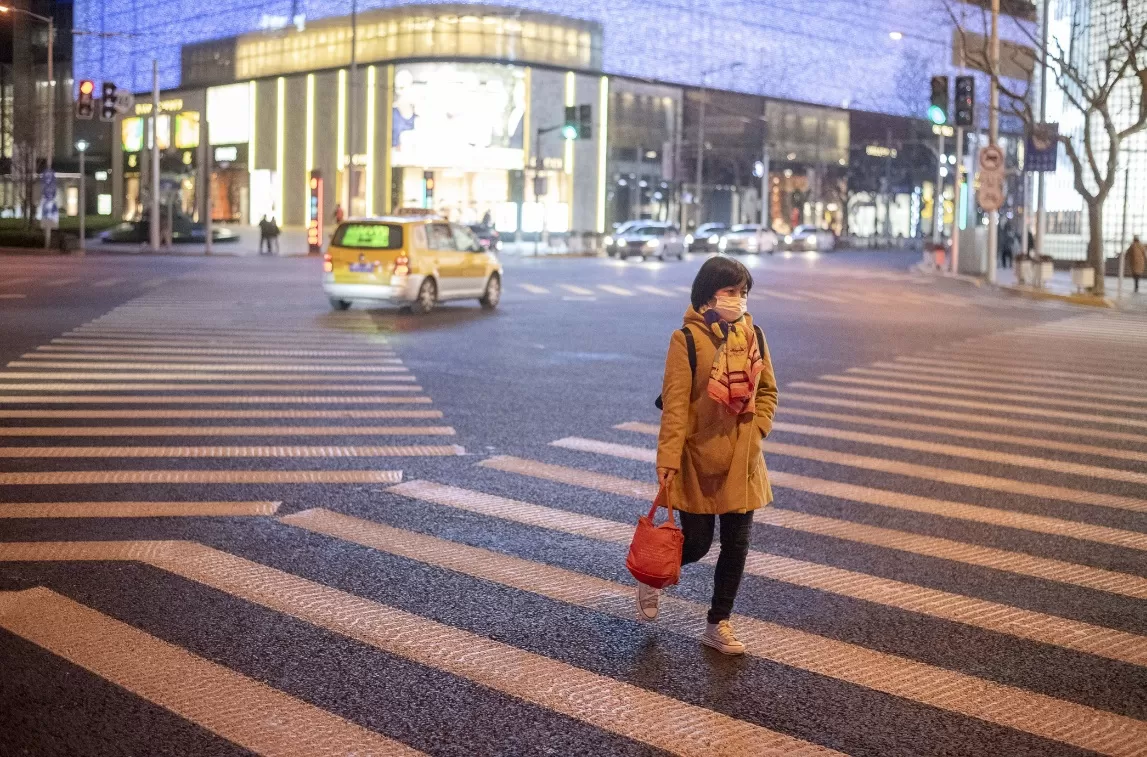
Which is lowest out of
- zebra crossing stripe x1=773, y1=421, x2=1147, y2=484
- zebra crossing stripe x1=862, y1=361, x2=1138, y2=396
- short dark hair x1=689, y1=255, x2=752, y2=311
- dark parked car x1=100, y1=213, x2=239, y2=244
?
zebra crossing stripe x1=773, y1=421, x2=1147, y2=484

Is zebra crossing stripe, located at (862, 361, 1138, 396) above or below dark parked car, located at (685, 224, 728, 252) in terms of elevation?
below

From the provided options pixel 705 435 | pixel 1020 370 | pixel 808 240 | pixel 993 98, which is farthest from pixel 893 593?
pixel 808 240

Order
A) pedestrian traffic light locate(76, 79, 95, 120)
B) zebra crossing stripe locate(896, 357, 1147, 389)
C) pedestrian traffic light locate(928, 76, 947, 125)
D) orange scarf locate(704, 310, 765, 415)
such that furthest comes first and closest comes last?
pedestrian traffic light locate(76, 79, 95, 120) → pedestrian traffic light locate(928, 76, 947, 125) → zebra crossing stripe locate(896, 357, 1147, 389) → orange scarf locate(704, 310, 765, 415)

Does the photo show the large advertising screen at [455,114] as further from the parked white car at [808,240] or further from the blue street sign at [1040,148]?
the blue street sign at [1040,148]

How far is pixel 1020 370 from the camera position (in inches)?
645

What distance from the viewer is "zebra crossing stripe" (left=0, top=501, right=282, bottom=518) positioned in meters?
7.80

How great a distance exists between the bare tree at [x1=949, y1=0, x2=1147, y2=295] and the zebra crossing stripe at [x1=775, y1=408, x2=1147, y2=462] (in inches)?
865

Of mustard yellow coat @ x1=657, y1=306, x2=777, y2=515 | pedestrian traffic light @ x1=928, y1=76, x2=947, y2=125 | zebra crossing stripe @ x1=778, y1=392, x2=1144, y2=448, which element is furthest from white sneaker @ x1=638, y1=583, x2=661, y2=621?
pedestrian traffic light @ x1=928, y1=76, x2=947, y2=125

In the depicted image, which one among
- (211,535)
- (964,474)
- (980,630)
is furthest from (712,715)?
(964,474)

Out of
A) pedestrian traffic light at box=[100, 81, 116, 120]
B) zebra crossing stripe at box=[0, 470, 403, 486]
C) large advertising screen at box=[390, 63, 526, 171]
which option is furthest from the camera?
large advertising screen at box=[390, 63, 526, 171]

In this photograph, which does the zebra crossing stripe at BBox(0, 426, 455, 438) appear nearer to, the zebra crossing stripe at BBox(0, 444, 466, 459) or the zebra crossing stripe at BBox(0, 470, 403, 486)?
the zebra crossing stripe at BBox(0, 444, 466, 459)

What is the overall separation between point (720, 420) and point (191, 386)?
359 inches

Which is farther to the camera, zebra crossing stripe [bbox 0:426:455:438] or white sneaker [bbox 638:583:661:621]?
zebra crossing stripe [bbox 0:426:455:438]

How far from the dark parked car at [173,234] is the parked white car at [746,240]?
24.9 m
